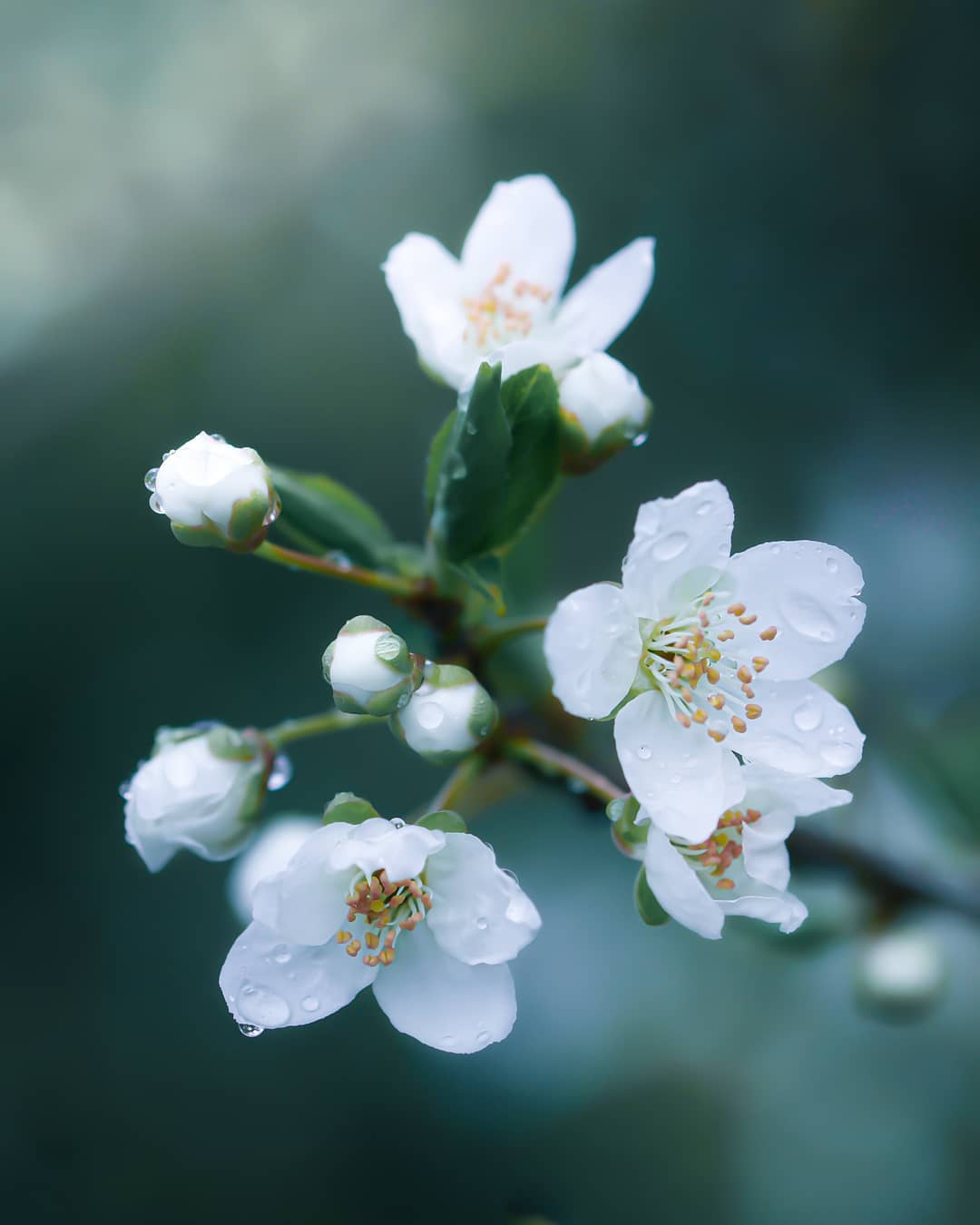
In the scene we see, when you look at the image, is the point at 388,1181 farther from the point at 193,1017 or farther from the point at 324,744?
the point at 324,744

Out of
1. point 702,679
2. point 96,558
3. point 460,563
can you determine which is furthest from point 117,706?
point 702,679

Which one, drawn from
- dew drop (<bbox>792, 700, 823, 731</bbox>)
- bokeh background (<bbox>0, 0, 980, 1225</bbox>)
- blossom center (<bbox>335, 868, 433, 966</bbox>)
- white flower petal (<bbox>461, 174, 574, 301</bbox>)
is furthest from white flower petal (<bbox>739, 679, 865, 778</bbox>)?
bokeh background (<bbox>0, 0, 980, 1225</bbox>)

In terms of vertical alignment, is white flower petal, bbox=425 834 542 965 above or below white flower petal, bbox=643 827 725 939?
below

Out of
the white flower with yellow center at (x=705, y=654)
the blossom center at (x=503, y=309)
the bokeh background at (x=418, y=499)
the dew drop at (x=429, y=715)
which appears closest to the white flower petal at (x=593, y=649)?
the white flower with yellow center at (x=705, y=654)

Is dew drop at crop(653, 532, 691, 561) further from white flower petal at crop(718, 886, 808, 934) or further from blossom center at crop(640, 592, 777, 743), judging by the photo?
white flower petal at crop(718, 886, 808, 934)

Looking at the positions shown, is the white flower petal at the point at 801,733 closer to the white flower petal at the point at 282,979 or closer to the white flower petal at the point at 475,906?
the white flower petal at the point at 475,906

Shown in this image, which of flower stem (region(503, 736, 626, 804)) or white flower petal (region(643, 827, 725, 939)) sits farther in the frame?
flower stem (region(503, 736, 626, 804))

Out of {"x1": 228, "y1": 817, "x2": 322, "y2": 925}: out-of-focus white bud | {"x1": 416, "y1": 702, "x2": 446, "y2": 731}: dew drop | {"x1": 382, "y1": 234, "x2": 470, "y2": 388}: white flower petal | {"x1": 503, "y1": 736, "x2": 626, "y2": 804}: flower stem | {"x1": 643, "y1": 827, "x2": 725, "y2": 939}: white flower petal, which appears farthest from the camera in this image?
{"x1": 228, "y1": 817, "x2": 322, "y2": 925}: out-of-focus white bud
